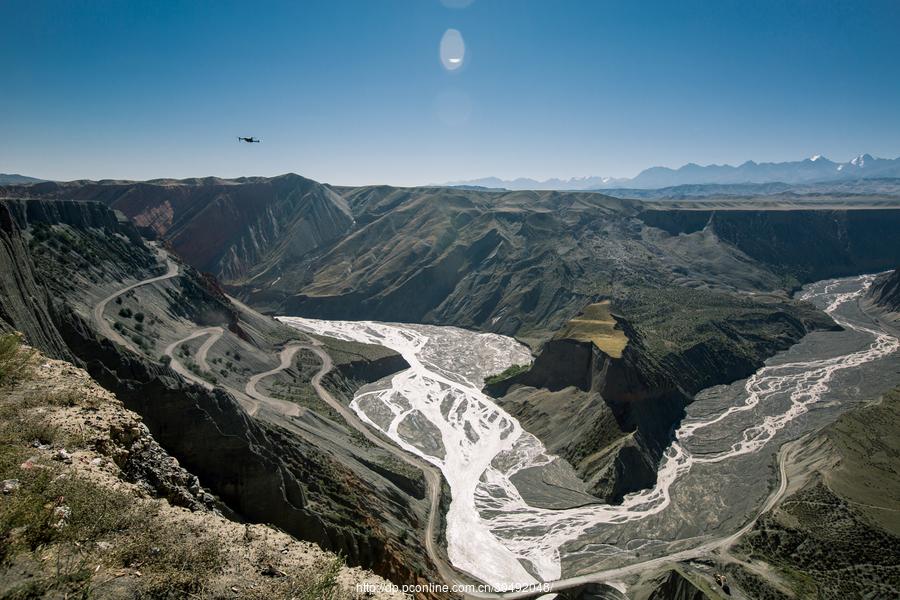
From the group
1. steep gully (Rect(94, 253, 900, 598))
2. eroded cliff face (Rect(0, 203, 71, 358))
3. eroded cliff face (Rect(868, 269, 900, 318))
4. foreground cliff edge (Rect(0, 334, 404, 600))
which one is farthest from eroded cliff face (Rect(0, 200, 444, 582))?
eroded cliff face (Rect(868, 269, 900, 318))

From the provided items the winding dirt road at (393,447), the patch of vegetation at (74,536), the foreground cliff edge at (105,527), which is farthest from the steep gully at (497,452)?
the patch of vegetation at (74,536)

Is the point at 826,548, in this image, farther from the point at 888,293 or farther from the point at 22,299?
the point at 888,293

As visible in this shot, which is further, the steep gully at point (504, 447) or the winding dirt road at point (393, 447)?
the steep gully at point (504, 447)

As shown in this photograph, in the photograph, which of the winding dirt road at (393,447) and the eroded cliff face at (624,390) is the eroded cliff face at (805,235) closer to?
the eroded cliff face at (624,390)

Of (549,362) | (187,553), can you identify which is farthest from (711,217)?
(187,553)

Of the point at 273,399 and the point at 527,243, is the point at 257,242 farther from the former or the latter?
the point at 273,399

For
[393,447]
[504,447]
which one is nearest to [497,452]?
[504,447]

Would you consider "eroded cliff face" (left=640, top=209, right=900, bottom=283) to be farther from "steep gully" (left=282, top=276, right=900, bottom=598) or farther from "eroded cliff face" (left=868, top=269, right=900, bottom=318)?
"steep gully" (left=282, top=276, right=900, bottom=598)
